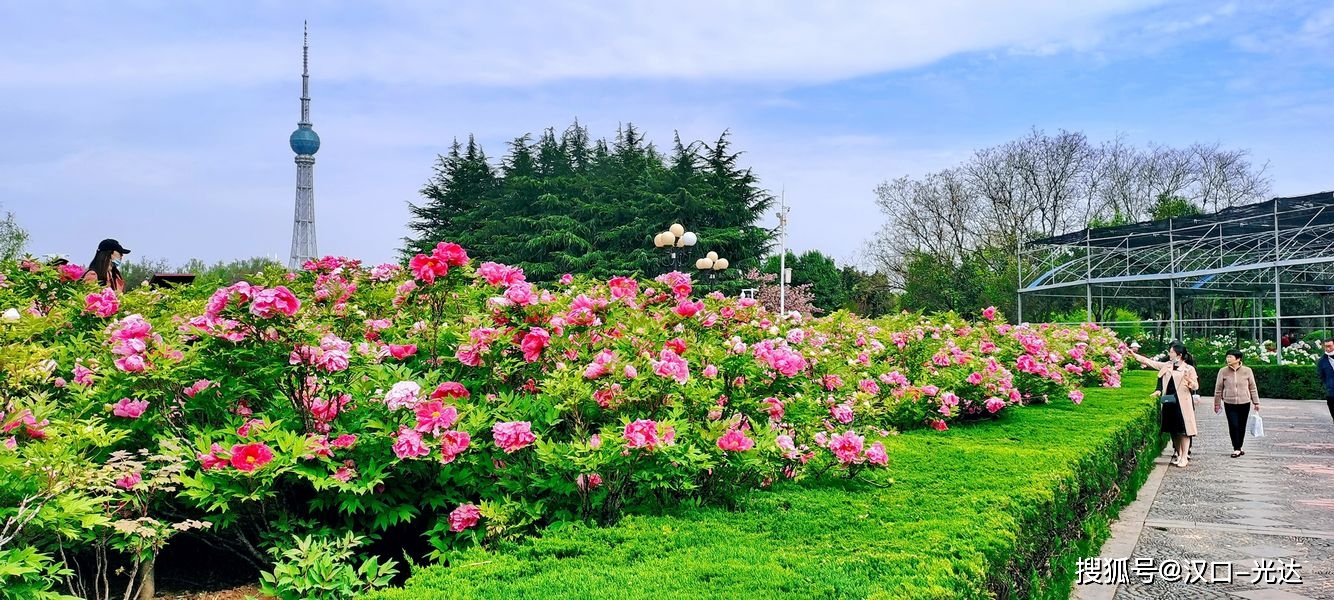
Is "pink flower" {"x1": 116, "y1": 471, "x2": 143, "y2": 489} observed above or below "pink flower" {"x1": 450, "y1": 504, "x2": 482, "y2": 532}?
above

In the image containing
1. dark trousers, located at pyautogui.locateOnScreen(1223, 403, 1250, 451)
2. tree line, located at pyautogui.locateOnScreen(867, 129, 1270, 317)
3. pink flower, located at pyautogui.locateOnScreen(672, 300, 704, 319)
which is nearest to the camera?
pink flower, located at pyautogui.locateOnScreen(672, 300, 704, 319)

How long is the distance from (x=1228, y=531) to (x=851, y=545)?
4.23 meters

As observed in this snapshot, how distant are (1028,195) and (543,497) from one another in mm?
36680

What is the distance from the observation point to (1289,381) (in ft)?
60.5

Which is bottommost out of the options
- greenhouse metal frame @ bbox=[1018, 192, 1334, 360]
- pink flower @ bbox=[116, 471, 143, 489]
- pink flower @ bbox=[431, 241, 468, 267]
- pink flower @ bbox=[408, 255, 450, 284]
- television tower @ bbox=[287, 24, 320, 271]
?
pink flower @ bbox=[116, 471, 143, 489]

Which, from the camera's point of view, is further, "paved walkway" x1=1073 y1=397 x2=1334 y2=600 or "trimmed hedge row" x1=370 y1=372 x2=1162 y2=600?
"paved walkway" x1=1073 y1=397 x2=1334 y2=600

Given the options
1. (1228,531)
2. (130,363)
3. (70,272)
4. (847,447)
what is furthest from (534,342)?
(1228,531)

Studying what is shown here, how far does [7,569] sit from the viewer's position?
7.43ft

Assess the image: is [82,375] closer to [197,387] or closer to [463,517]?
[197,387]

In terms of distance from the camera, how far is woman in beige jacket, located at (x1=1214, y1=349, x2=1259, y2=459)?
9.30 metres

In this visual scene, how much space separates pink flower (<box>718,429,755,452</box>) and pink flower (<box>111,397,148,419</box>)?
89.7 inches

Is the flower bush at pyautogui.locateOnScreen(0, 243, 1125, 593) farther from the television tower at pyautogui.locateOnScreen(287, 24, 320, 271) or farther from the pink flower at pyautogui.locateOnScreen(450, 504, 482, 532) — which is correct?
the television tower at pyautogui.locateOnScreen(287, 24, 320, 271)

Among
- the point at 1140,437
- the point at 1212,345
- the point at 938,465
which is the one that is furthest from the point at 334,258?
the point at 1212,345

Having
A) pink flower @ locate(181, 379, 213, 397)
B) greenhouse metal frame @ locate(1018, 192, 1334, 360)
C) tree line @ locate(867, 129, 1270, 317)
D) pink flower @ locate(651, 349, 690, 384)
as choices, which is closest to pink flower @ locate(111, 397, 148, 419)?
pink flower @ locate(181, 379, 213, 397)
